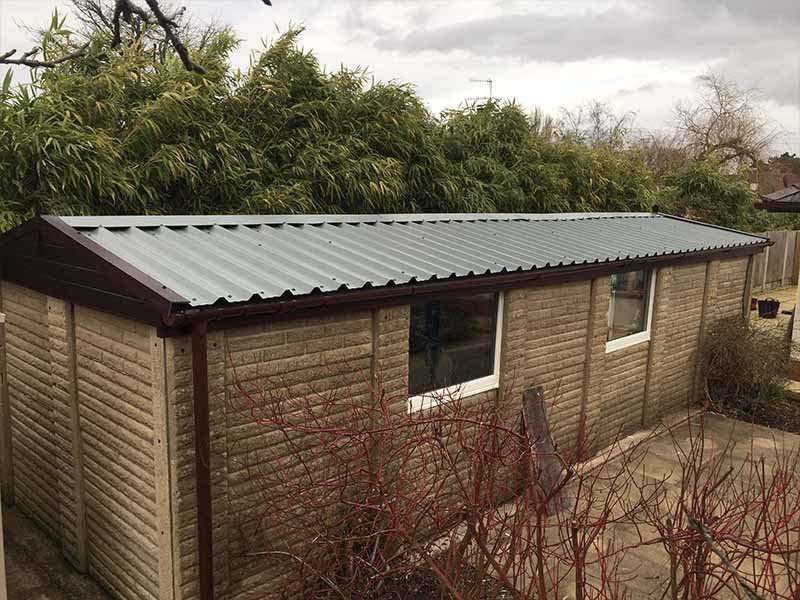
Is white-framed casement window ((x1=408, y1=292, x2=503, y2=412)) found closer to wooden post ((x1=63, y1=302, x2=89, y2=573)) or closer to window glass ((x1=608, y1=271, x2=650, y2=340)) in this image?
window glass ((x1=608, y1=271, x2=650, y2=340))

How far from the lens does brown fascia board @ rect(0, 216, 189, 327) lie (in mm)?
3572

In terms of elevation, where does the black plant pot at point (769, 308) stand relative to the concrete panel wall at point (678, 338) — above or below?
below

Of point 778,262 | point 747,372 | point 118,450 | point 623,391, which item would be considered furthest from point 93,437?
point 778,262

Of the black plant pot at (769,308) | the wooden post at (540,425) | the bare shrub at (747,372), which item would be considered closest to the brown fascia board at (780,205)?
the black plant pot at (769,308)

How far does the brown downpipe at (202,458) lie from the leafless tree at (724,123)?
28.7 m

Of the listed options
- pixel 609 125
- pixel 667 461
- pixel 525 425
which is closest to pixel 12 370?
pixel 525 425

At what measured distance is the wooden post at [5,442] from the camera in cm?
574

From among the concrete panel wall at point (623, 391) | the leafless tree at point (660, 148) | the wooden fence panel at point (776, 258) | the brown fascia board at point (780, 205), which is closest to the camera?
the concrete panel wall at point (623, 391)

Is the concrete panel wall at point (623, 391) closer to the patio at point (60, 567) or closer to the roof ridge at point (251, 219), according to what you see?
the patio at point (60, 567)

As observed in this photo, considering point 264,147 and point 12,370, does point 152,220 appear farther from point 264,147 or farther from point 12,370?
point 264,147

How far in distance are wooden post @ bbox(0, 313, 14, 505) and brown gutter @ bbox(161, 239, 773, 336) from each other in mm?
3135

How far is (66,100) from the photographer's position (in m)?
7.48

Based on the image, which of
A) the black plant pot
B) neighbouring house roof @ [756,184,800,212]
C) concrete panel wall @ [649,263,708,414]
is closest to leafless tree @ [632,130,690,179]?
neighbouring house roof @ [756,184,800,212]

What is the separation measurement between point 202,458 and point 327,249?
6.80ft
